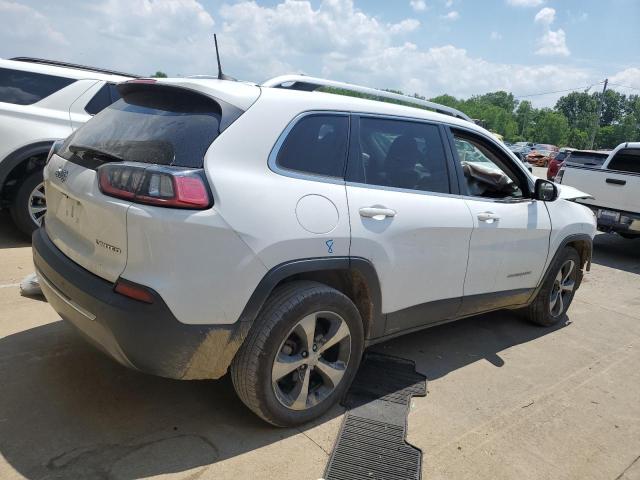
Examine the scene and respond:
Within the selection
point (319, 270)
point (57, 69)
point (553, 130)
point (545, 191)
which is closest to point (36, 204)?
point (57, 69)

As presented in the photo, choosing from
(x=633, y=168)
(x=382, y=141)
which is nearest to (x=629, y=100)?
(x=633, y=168)

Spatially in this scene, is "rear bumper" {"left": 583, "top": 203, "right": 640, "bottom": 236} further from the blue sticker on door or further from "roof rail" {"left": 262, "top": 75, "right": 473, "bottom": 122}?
the blue sticker on door

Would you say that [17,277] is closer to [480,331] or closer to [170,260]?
[170,260]

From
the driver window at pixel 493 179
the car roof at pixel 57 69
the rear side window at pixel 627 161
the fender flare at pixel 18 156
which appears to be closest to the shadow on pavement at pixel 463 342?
the driver window at pixel 493 179

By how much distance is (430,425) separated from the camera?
10.2 ft

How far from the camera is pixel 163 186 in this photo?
7.65ft

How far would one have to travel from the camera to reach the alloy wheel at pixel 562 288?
4.83 metres

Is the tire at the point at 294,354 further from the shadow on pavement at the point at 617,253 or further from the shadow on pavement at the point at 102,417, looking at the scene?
the shadow on pavement at the point at 617,253

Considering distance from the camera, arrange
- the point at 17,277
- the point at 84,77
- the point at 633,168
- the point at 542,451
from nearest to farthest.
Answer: the point at 542,451, the point at 17,277, the point at 84,77, the point at 633,168

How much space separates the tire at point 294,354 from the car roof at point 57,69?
463cm

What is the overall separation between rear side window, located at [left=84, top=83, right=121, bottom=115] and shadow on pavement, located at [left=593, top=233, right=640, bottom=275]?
7.26m

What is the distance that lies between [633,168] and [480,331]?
6.26m

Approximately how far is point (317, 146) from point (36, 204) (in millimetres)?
4146

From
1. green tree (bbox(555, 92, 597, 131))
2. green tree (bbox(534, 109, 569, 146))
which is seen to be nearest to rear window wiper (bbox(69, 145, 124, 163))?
green tree (bbox(534, 109, 569, 146))
